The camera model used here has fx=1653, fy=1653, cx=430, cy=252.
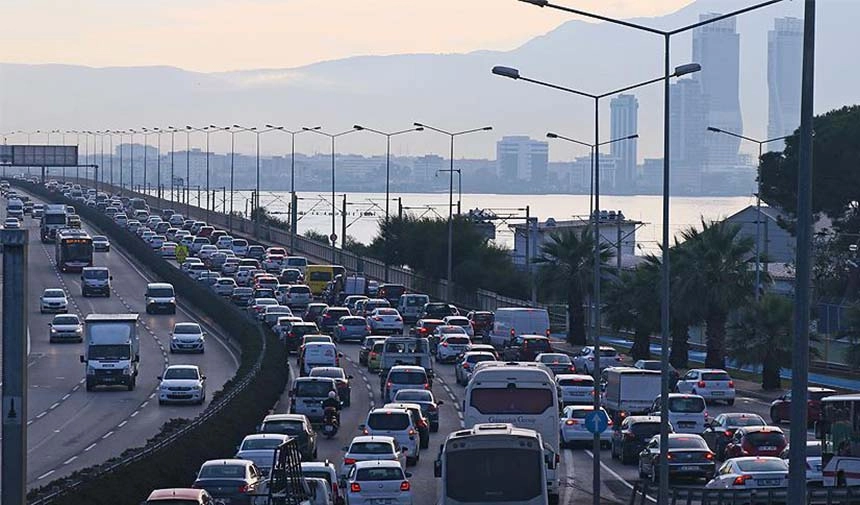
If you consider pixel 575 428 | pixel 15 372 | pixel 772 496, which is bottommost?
pixel 575 428

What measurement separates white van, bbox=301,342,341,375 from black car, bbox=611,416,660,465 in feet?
58.2

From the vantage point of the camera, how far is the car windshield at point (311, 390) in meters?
44.1

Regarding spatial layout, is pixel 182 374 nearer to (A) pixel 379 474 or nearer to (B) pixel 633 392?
(B) pixel 633 392

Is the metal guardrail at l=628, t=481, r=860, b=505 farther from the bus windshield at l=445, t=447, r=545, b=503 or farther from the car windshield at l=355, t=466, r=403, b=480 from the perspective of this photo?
the car windshield at l=355, t=466, r=403, b=480

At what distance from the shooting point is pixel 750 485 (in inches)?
1125

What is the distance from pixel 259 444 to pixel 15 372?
1237 centimetres

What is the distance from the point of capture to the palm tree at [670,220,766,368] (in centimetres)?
5847

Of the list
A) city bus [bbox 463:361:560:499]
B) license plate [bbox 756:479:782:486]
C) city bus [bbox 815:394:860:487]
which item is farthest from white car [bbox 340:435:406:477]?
city bus [bbox 815:394:860:487]

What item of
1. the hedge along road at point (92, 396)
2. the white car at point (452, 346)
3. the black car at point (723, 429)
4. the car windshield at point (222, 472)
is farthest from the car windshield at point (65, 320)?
the car windshield at point (222, 472)

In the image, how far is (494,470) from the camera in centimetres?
2317

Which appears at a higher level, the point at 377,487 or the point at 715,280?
the point at 715,280

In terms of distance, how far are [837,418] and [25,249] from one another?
1469 centimetres

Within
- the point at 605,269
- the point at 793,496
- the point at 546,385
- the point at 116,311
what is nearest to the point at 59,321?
the point at 116,311

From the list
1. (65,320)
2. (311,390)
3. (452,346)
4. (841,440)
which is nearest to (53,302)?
(65,320)
